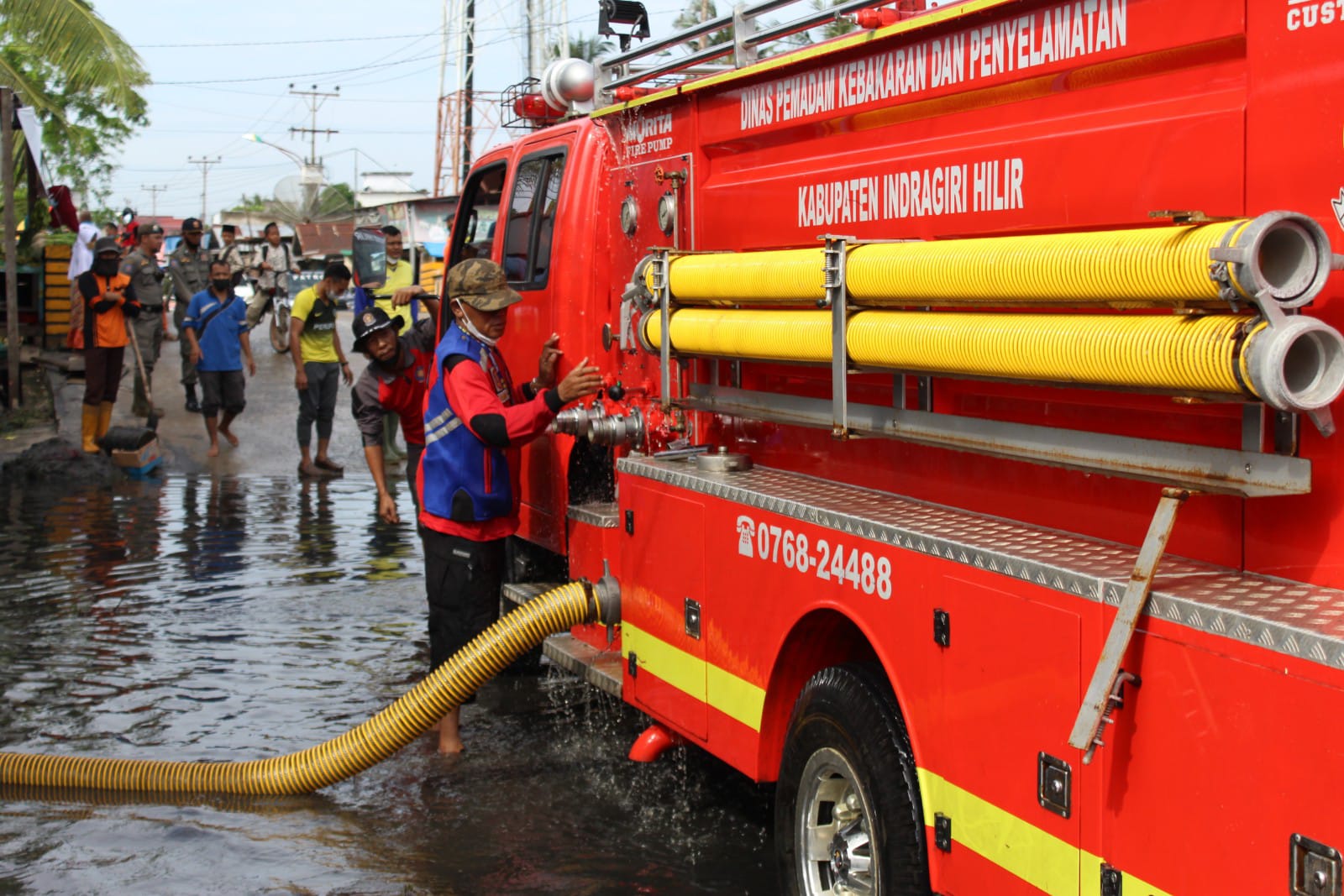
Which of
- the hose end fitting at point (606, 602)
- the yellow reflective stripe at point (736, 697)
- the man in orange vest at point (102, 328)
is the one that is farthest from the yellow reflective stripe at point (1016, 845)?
the man in orange vest at point (102, 328)

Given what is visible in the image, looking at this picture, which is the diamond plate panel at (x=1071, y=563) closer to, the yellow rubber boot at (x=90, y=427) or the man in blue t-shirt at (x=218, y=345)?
the man in blue t-shirt at (x=218, y=345)

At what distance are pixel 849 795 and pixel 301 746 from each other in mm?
3061

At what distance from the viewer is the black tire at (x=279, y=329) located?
19.0 meters

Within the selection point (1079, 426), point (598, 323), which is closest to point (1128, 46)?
point (1079, 426)

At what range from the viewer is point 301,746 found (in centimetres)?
597

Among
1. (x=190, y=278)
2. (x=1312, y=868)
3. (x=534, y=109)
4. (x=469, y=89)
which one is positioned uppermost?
(x=469, y=89)

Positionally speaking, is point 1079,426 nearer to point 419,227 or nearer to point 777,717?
point 777,717

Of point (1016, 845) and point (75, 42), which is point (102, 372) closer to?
point (75, 42)

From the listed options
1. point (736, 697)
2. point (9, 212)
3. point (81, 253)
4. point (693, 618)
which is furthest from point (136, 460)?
point (736, 697)

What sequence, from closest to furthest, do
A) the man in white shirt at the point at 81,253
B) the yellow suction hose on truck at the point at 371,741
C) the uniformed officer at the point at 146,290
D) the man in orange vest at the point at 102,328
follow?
the yellow suction hose on truck at the point at 371,741, the man in orange vest at the point at 102,328, the uniformed officer at the point at 146,290, the man in white shirt at the point at 81,253

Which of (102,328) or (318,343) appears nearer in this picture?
(318,343)

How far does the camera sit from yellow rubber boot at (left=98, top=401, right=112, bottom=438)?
13898 mm

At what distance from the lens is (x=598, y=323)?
5848mm

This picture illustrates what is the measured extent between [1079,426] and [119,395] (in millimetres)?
15234
